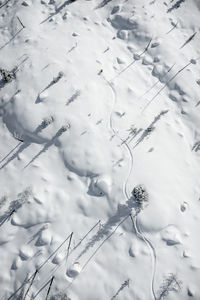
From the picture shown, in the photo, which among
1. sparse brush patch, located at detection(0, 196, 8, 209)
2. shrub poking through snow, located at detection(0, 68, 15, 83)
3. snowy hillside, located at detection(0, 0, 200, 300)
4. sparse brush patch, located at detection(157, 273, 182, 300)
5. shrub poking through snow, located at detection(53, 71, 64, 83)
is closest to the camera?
sparse brush patch, located at detection(157, 273, 182, 300)

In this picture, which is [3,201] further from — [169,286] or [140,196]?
[169,286]

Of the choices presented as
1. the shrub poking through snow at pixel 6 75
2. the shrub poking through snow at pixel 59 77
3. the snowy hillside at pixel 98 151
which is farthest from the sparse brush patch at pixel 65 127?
the shrub poking through snow at pixel 6 75

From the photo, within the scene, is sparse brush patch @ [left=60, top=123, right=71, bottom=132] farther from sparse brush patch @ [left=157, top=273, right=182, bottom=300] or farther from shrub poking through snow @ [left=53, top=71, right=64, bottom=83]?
sparse brush patch @ [left=157, top=273, right=182, bottom=300]

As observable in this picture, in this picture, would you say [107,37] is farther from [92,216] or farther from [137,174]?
[92,216]

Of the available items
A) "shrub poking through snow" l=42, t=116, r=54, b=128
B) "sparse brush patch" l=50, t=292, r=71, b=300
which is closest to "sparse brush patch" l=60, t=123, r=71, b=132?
"shrub poking through snow" l=42, t=116, r=54, b=128

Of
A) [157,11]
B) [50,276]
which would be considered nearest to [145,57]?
[157,11]

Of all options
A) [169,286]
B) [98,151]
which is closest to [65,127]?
[98,151]

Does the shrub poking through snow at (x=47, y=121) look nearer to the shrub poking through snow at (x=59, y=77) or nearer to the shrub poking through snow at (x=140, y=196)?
the shrub poking through snow at (x=59, y=77)

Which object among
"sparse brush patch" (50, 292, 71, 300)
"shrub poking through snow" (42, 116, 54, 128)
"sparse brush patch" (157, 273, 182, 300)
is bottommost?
"sparse brush patch" (157, 273, 182, 300)
